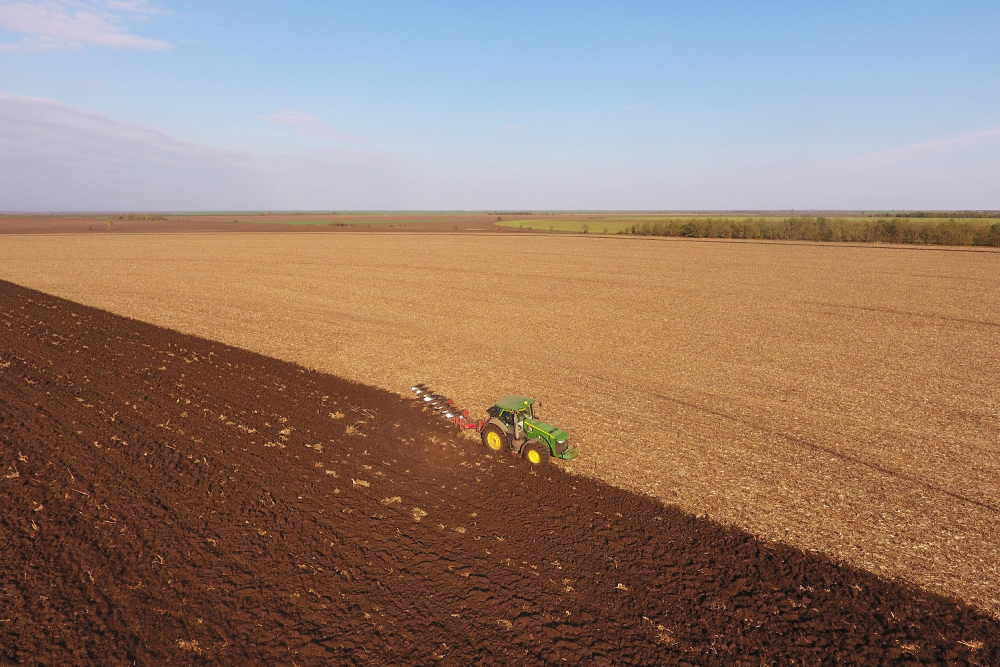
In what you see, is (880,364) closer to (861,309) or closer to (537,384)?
(861,309)

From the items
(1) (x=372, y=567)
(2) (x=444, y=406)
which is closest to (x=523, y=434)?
(2) (x=444, y=406)

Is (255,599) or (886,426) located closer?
(255,599)

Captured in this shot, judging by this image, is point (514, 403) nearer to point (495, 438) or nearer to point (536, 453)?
point (495, 438)

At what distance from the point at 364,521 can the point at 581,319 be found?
19942 millimetres

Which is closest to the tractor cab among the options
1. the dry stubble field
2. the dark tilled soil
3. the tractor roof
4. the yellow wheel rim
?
the tractor roof

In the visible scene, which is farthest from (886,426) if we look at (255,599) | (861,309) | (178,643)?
(861,309)

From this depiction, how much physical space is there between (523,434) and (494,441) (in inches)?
33.1

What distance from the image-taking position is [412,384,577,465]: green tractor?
11.6 metres

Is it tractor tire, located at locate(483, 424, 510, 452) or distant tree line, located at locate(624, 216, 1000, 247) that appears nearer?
tractor tire, located at locate(483, 424, 510, 452)

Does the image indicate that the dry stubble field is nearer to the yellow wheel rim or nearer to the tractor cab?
the tractor cab

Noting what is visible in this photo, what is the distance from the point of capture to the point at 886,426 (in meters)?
14.1

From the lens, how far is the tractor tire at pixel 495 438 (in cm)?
1234

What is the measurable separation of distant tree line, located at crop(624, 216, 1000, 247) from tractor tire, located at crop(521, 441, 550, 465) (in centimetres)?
8594

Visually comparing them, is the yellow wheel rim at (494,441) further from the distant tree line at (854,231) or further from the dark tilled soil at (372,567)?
the distant tree line at (854,231)
